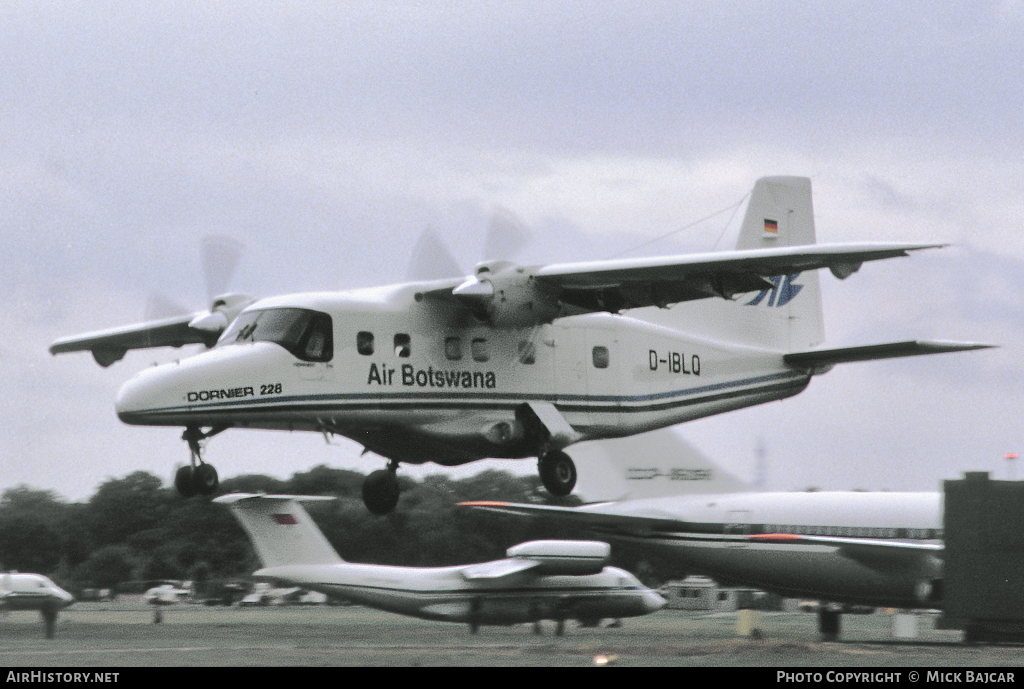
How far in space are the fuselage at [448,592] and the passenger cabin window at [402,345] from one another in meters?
10.2

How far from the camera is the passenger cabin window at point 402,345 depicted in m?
22.1

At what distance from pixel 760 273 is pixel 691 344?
4.08 m

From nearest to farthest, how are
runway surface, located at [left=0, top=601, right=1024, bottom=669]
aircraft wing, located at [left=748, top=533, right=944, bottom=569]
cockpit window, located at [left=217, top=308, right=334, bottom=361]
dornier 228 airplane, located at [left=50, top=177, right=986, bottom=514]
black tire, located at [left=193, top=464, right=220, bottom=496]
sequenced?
dornier 228 airplane, located at [left=50, top=177, right=986, bottom=514] < cockpit window, located at [left=217, top=308, right=334, bottom=361] < black tire, located at [left=193, top=464, right=220, bottom=496] < runway surface, located at [left=0, top=601, right=1024, bottom=669] < aircraft wing, located at [left=748, top=533, right=944, bottom=569]

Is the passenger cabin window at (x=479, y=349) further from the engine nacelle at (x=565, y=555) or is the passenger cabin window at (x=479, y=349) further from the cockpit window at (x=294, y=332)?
the engine nacelle at (x=565, y=555)

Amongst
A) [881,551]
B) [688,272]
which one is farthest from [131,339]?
[881,551]

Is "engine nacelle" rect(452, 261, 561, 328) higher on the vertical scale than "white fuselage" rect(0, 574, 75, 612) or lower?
higher

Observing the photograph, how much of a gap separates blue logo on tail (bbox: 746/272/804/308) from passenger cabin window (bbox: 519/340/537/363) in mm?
6100

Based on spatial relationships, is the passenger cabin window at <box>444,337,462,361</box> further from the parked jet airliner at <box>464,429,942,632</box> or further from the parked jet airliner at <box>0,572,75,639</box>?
the parked jet airliner at <box>0,572,75,639</box>

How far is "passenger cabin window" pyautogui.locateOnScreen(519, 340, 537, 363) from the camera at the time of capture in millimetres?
23344

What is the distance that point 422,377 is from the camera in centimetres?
2222

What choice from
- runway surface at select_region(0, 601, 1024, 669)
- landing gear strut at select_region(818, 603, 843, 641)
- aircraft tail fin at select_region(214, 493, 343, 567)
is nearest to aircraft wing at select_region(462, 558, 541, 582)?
runway surface at select_region(0, 601, 1024, 669)

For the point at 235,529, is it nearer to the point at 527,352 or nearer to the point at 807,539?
the point at 807,539
